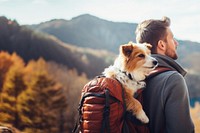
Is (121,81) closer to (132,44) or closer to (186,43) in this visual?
(132,44)

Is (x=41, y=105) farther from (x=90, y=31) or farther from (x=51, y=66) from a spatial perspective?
(x=90, y=31)

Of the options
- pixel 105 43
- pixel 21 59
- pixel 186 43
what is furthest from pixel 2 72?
pixel 186 43

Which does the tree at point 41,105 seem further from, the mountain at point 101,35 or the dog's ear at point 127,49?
the dog's ear at point 127,49

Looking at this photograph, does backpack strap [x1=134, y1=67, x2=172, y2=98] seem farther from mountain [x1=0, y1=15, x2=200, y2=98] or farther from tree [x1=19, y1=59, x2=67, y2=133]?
mountain [x1=0, y1=15, x2=200, y2=98]

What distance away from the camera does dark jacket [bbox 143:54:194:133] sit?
2287 mm

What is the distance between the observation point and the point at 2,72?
51.0 feet

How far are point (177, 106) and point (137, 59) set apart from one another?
0.61 meters

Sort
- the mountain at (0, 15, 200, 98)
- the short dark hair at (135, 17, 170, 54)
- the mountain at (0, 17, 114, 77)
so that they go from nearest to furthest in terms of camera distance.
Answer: the short dark hair at (135, 17, 170, 54)
the mountain at (0, 17, 114, 77)
the mountain at (0, 15, 200, 98)

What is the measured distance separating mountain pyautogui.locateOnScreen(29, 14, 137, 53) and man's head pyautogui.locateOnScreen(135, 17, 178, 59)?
15.6 meters

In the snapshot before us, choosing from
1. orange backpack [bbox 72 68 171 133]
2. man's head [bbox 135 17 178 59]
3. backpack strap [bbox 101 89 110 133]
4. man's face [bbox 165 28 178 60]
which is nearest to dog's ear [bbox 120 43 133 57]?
man's head [bbox 135 17 178 59]

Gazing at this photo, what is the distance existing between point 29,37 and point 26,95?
3090 mm

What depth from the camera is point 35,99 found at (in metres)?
14.4

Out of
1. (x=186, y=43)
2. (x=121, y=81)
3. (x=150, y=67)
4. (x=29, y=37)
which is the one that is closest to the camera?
(x=121, y=81)

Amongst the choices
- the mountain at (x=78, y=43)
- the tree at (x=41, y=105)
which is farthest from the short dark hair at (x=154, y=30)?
the mountain at (x=78, y=43)
